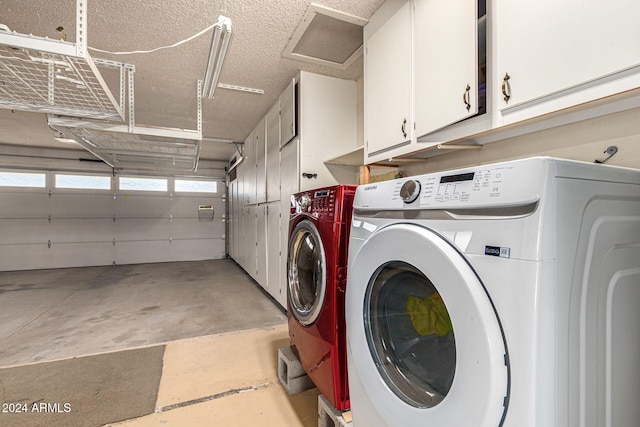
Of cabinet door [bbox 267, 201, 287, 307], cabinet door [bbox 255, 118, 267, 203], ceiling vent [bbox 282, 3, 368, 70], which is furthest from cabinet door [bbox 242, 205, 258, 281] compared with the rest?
ceiling vent [bbox 282, 3, 368, 70]

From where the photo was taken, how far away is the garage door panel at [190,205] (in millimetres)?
6930

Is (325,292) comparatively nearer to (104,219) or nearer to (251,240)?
(251,240)

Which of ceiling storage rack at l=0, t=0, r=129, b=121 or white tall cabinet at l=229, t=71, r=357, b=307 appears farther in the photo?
white tall cabinet at l=229, t=71, r=357, b=307

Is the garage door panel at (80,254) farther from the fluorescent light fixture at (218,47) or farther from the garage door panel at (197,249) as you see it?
the fluorescent light fixture at (218,47)

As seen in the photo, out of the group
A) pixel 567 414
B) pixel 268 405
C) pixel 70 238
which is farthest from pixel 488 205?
pixel 70 238

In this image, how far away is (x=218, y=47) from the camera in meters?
1.81

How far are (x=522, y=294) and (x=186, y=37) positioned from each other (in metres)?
2.62

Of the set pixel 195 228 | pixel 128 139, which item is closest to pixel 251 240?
pixel 128 139

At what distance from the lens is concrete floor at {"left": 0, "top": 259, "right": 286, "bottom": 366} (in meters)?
2.49

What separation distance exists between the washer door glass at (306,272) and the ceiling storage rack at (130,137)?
174cm

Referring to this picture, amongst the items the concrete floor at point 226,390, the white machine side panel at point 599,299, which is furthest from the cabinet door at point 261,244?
the white machine side panel at point 599,299

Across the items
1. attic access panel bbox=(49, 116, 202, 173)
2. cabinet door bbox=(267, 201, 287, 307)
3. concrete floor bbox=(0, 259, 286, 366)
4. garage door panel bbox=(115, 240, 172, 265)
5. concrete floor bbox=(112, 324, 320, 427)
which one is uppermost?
attic access panel bbox=(49, 116, 202, 173)

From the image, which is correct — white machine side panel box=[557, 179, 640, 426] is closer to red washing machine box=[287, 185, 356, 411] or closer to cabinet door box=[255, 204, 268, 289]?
red washing machine box=[287, 185, 356, 411]

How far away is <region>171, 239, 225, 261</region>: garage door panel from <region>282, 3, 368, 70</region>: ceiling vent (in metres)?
5.88
